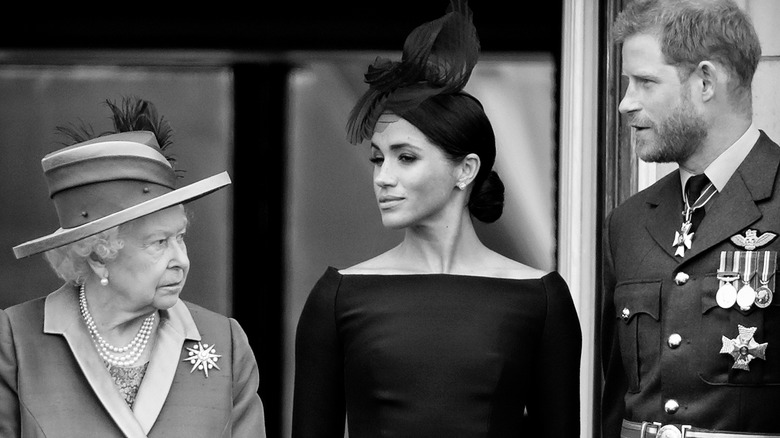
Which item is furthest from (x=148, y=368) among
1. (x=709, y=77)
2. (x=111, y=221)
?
(x=709, y=77)

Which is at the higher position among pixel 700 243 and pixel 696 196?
pixel 696 196

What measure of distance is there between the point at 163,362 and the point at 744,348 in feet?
4.57

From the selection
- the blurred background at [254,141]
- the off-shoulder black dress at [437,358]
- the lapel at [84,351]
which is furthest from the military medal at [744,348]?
the blurred background at [254,141]

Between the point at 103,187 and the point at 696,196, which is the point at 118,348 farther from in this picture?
the point at 696,196

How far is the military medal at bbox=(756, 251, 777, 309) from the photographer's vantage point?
147 inches

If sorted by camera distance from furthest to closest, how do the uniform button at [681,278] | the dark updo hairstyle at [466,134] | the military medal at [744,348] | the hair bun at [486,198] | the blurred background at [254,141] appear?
the blurred background at [254,141], the hair bun at [486,198], the dark updo hairstyle at [466,134], the uniform button at [681,278], the military medal at [744,348]

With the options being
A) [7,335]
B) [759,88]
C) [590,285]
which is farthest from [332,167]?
[7,335]

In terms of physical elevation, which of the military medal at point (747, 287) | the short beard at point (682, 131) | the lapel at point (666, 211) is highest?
the short beard at point (682, 131)

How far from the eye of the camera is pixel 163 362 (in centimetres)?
382

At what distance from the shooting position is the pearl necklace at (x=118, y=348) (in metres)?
3.80

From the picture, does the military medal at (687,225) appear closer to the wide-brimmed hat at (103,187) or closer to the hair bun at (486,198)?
the hair bun at (486,198)

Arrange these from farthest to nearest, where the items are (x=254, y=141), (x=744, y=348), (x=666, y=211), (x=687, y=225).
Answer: (x=254, y=141), (x=666, y=211), (x=687, y=225), (x=744, y=348)

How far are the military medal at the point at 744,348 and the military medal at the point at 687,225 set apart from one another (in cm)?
27

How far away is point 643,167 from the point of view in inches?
197
